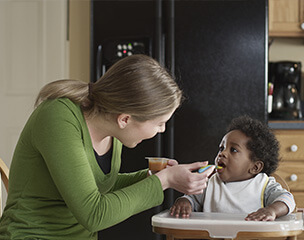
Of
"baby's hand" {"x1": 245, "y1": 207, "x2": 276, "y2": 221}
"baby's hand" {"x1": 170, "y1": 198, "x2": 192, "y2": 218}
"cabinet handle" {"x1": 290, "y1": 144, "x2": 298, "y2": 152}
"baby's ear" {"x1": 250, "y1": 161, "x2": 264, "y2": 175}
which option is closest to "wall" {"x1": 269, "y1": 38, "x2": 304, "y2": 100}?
"cabinet handle" {"x1": 290, "y1": 144, "x2": 298, "y2": 152}

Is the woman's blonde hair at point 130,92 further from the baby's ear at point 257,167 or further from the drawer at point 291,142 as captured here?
the drawer at point 291,142

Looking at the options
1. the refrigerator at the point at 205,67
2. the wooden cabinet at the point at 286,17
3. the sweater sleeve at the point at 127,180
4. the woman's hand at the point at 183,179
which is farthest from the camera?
the wooden cabinet at the point at 286,17

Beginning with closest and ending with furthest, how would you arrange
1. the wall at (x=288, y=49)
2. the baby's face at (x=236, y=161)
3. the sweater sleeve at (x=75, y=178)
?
the sweater sleeve at (x=75, y=178) < the baby's face at (x=236, y=161) < the wall at (x=288, y=49)

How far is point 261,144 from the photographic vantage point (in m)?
1.99

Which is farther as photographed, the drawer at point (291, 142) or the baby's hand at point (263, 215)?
the drawer at point (291, 142)

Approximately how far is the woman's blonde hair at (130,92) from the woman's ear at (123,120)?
3 cm

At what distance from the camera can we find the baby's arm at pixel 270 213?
1573 millimetres

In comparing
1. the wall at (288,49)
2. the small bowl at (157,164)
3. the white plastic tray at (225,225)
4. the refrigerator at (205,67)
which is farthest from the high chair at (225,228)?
the wall at (288,49)

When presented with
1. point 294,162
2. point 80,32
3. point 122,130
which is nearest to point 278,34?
point 294,162

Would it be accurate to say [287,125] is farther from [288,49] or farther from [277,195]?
[277,195]

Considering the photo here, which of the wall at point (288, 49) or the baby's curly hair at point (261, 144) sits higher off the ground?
the wall at point (288, 49)

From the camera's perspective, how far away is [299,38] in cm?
365

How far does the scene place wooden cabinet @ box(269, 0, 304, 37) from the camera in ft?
10.6

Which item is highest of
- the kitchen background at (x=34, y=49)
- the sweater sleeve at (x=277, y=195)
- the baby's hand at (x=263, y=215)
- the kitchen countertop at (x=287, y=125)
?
the kitchen background at (x=34, y=49)
